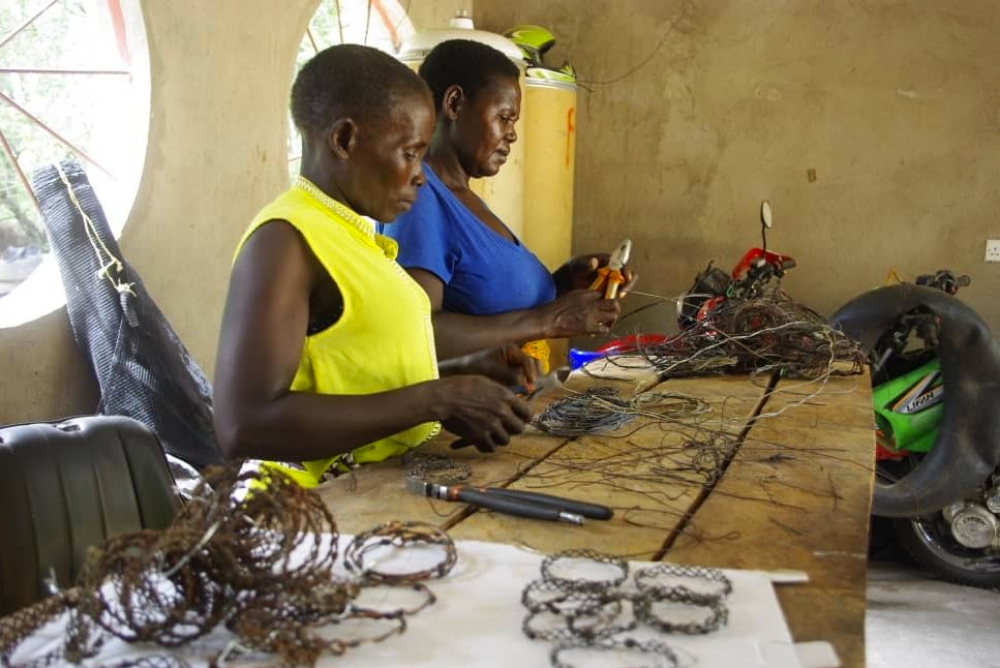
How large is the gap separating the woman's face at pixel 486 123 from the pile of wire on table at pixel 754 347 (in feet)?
2.28

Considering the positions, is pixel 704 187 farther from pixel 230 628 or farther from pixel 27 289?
pixel 230 628

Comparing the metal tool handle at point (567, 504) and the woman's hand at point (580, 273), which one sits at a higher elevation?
the woman's hand at point (580, 273)

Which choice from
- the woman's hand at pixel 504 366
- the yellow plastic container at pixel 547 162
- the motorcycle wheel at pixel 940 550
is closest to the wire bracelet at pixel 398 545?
the woman's hand at pixel 504 366

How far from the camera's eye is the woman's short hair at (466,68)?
90.1 inches

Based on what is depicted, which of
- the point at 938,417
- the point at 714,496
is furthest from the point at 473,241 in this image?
the point at 938,417

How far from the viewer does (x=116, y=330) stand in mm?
2896

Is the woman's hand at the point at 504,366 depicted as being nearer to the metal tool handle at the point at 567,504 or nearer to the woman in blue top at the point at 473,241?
the woman in blue top at the point at 473,241

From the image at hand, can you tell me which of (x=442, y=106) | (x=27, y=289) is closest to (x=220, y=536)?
(x=442, y=106)

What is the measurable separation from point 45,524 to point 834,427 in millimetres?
1453

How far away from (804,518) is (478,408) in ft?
1.70

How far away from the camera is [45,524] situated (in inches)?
58.7

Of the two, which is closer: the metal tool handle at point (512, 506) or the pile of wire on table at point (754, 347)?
the metal tool handle at point (512, 506)

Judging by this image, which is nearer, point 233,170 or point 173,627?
point 173,627

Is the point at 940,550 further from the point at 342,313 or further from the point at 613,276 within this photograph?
the point at 342,313
